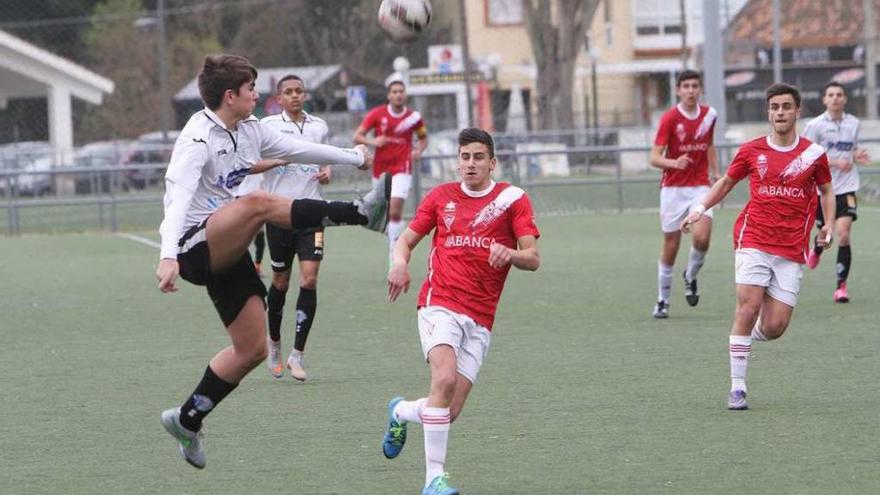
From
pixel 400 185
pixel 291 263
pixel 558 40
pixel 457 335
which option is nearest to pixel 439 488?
pixel 457 335

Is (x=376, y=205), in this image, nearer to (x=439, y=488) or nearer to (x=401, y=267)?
(x=401, y=267)

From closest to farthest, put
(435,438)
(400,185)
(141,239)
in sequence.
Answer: (435,438) → (400,185) → (141,239)

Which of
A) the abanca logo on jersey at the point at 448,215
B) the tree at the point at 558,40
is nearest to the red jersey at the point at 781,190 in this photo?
the abanca logo on jersey at the point at 448,215

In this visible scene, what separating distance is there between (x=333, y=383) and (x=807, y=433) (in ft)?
10.7

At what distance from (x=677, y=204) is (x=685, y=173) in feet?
0.92

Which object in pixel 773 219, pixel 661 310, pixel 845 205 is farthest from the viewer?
pixel 845 205

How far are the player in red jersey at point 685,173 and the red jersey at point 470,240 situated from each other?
6354 mm

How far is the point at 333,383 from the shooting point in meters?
10.1

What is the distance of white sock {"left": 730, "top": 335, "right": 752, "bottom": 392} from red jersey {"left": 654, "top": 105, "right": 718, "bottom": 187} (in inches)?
186

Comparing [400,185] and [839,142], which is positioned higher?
[839,142]

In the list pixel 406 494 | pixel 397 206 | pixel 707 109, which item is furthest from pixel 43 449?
pixel 397 206

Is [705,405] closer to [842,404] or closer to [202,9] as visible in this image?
[842,404]

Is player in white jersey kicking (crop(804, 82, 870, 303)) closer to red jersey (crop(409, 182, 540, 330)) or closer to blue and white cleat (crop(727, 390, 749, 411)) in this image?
blue and white cleat (crop(727, 390, 749, 411))

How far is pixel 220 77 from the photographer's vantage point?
7367mm
